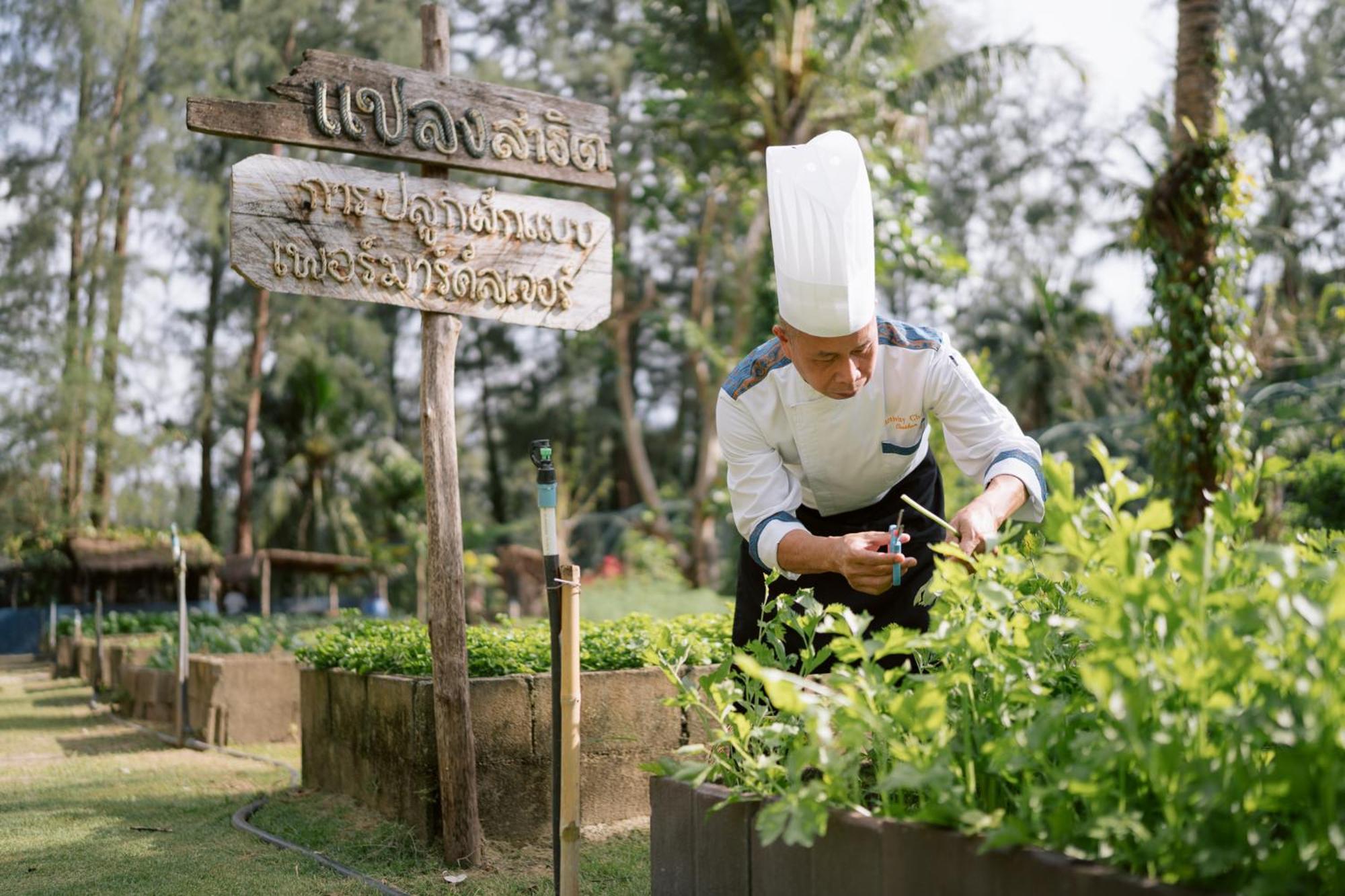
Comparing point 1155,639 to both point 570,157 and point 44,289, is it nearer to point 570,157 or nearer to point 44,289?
point 570,157

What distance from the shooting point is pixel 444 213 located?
4.38m

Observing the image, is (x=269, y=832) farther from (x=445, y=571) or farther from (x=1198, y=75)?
(x=1198, y=75)

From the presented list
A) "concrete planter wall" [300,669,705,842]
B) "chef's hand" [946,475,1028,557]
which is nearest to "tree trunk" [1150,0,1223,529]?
"concrete planter wall" [300,669,705,842]

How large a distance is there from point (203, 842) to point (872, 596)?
274cm

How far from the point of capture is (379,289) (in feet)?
13.8

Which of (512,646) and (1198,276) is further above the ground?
(1198,276)

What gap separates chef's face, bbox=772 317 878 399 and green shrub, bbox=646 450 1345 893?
0.78 meters

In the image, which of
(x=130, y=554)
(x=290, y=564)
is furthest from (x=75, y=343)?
(x=290, y=564)

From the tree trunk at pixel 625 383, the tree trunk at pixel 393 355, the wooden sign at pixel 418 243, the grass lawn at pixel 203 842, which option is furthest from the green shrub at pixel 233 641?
the tree trunk at pixel 393 355

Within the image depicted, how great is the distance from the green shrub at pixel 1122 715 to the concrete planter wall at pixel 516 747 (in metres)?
2.46

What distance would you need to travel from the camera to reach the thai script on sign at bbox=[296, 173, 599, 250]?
4.14 m

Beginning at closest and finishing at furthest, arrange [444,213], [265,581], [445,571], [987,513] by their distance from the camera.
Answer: [987,513] → [445,571] → [444,213] → [265,581]

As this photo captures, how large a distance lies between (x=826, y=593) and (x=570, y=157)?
224cm

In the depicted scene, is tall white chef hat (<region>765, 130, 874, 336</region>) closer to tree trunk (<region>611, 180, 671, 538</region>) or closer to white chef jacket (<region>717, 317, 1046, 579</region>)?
white chef jacket (<region>717, 317, 1046, 579</region>)
